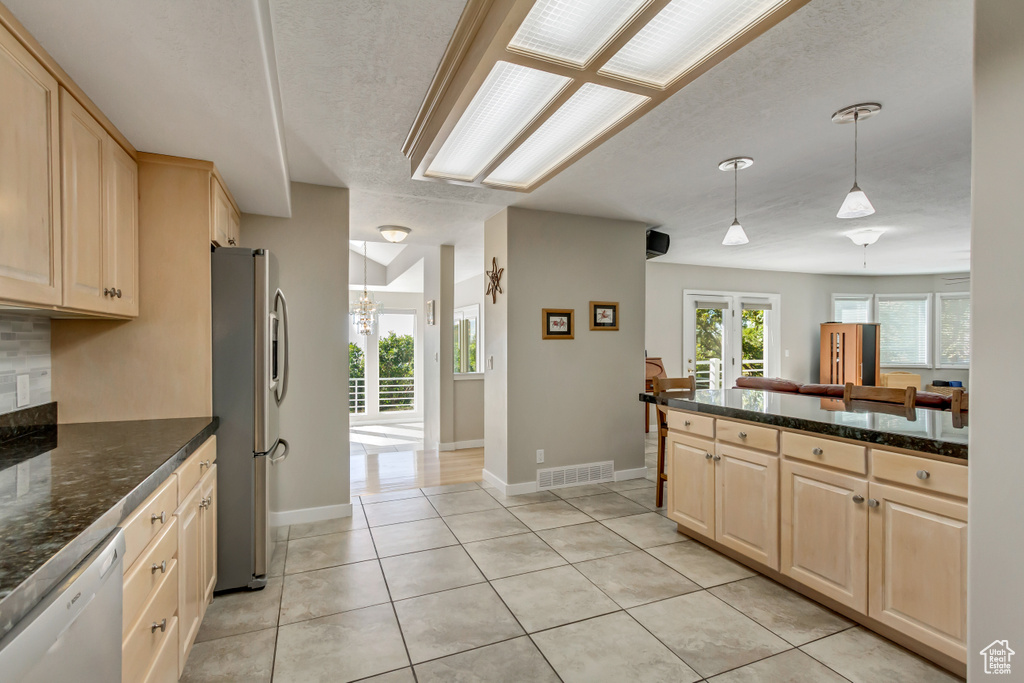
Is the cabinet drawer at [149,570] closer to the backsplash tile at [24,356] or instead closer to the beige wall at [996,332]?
the backsplash tile at [24,356]

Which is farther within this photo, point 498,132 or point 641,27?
point 498,132

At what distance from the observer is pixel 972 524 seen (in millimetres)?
1284

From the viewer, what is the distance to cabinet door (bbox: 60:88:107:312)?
5.77 feet

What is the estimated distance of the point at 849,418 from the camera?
2307mm

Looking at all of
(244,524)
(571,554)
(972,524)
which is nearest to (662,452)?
(571,554)

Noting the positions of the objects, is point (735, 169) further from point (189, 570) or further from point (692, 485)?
point (189, 570)

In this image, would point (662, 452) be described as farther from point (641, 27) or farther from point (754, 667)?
point (641, 27)

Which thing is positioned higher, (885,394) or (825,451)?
(885,394)

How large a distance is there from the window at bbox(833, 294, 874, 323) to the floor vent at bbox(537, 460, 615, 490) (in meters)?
6.46

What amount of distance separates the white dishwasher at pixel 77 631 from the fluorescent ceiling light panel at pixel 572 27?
1.85m

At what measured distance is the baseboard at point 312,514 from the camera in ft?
11.4

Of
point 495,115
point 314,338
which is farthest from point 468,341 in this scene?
point 495,115

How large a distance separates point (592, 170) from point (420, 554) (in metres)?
2.67

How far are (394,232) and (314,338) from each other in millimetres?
1673
